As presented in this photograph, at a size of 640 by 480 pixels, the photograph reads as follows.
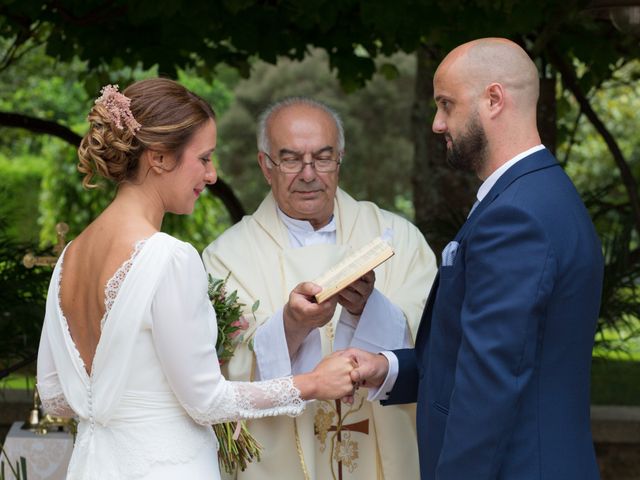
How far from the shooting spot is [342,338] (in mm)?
4047

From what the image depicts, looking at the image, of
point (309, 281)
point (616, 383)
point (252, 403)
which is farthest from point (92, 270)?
point (616, 383)

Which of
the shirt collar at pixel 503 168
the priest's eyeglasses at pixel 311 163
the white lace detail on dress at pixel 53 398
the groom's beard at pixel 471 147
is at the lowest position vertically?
the white lace detail on dress at pixel 53 398

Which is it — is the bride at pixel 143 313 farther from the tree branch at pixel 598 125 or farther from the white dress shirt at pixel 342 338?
the tree branch at pixel 598 125

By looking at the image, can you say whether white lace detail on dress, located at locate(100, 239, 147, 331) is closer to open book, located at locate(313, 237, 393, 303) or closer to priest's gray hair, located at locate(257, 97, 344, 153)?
open book, located at locate(313, 237, 393, 303)

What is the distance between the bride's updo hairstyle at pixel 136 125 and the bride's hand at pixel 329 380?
0.81 m

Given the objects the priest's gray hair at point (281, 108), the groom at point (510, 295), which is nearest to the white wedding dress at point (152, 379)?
the groom at point (510, 295)

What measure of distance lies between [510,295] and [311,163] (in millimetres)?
1536

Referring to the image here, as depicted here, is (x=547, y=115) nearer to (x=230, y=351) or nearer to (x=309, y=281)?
(x=309, y=281)

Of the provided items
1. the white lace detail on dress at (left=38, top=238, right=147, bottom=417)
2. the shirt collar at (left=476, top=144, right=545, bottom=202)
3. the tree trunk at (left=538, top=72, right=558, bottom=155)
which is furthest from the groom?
the tree trunk at (left=538, top=72, right=558, bottom=155)

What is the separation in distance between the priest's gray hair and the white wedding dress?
127cm

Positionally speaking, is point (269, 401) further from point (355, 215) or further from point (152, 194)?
point (355, 215)

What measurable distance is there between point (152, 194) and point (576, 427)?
129 cm

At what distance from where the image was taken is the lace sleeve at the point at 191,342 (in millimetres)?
2910

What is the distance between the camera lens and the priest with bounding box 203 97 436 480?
394 centimetres
